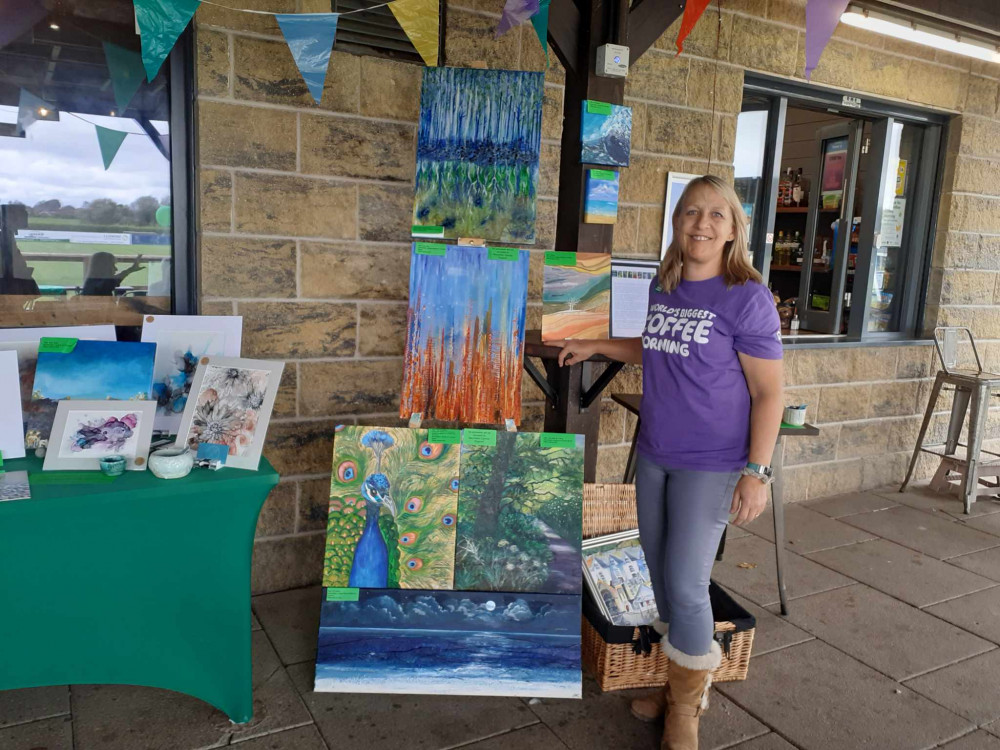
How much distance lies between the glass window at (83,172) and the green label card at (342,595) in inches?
45.8

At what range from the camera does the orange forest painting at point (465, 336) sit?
7.77 ft

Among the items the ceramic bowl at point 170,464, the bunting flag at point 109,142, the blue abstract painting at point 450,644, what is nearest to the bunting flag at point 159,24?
the bunting flag at point 109,142

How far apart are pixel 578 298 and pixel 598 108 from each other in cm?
60

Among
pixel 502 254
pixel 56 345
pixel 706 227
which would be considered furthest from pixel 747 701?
pixel 56 345

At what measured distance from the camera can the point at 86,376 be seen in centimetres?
216

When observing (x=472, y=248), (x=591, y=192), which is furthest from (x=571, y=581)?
(x=591, y=192)

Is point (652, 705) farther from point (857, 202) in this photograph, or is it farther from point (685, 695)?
point (857, 202)

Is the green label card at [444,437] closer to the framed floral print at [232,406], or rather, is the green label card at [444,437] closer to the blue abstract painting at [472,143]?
the framed floral print at [232,406]

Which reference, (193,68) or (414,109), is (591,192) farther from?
(193,68)

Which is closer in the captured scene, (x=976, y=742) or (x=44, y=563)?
(x=44, y=563)

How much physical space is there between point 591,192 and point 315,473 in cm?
142

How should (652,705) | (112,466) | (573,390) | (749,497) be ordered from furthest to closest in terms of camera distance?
(573,390), (652,705), (112,466), (749,497)

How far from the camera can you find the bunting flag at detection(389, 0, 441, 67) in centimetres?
262

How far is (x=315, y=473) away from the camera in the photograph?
2.92 m
